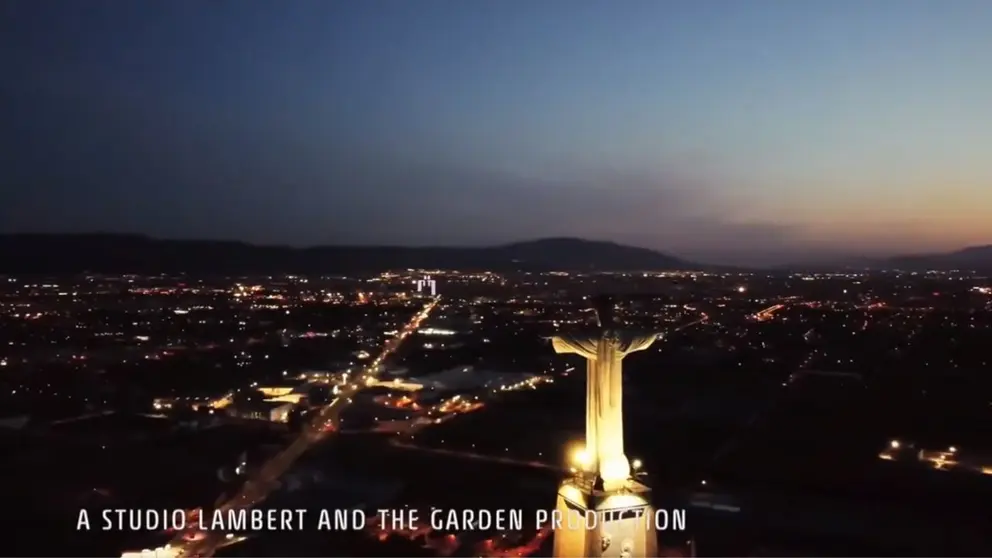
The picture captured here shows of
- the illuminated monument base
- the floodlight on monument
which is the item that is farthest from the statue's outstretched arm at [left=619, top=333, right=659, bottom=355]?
the illuminated monument base

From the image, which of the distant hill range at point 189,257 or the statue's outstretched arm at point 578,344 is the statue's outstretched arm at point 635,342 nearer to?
the statue's outstretched arm at point 578,344

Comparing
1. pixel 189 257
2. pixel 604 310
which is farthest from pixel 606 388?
pixel 189 257

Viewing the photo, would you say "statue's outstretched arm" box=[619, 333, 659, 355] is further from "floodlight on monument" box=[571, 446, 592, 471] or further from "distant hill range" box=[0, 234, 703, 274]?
"distant hill range" box=[0, 234, 703, 274]

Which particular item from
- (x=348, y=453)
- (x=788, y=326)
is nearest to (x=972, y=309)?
(x=788, y=326)

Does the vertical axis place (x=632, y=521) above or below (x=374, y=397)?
above

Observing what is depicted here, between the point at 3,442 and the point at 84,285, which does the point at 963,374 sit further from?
the point at 84,285

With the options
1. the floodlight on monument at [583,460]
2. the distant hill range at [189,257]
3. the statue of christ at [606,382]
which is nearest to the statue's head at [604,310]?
the statue of christ at [606,382]

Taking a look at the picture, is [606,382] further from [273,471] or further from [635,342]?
[273,471]
